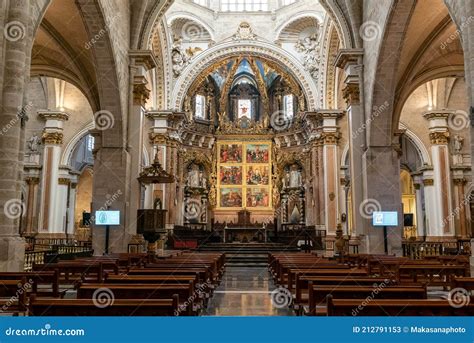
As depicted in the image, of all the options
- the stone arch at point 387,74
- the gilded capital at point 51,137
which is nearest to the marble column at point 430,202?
the stone arch at point 387,74

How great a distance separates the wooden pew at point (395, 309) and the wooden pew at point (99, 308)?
1357 mm

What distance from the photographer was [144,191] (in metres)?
24.2

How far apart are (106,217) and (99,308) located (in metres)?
11.4

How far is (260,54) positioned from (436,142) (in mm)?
10734

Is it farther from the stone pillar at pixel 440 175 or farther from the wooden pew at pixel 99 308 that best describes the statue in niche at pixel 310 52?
the wooden pew at pixel 99 308

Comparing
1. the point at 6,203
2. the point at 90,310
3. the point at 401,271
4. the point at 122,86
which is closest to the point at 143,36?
the point at 122,86

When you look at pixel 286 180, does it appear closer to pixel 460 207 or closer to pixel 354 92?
pixel 460 207

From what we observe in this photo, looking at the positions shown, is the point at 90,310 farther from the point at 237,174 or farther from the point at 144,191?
the point at 237,174

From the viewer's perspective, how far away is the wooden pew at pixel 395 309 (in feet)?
12.6

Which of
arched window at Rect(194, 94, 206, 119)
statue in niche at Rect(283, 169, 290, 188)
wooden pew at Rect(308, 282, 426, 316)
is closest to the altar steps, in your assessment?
statue in niche at Rect(283, 169, 290, 188)

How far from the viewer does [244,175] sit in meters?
32.0

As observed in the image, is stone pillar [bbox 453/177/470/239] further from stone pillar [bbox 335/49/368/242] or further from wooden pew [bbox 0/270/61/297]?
wooden pew [bbox 0/270/61/297]

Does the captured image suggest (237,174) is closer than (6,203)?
No
